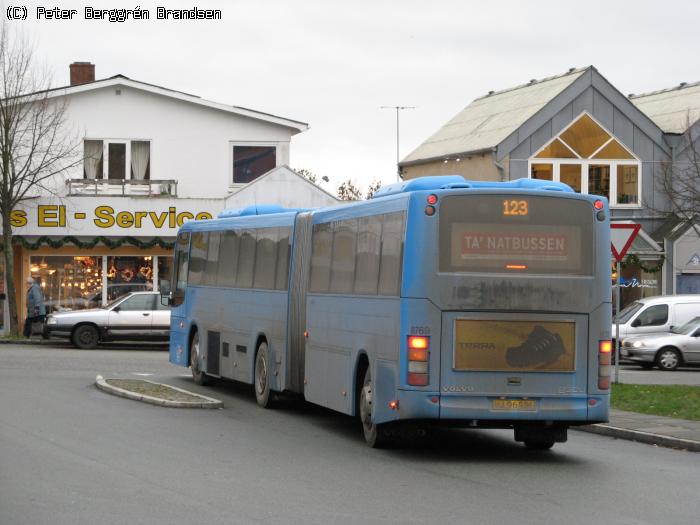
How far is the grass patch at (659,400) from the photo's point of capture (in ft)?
65.4

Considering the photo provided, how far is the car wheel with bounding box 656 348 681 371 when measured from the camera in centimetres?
3431

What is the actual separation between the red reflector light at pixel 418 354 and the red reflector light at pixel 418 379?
0.55 ft

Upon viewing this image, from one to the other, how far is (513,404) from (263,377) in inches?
277

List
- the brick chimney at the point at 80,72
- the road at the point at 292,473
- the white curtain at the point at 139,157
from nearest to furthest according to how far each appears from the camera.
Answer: the road at the point at 292,473 → the white curtain at the point at 139,157 → the brick chimney at the point at 80,72

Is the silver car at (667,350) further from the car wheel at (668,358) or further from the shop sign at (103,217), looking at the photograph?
the shop sign at (103,217)

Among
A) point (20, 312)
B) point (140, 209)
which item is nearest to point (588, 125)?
point (140, 209)

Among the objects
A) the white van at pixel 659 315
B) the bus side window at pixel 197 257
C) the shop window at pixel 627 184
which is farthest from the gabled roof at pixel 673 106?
the bus side window at pixel 197 257

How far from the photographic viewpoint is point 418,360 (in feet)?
46.9

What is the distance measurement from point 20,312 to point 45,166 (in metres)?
5.33

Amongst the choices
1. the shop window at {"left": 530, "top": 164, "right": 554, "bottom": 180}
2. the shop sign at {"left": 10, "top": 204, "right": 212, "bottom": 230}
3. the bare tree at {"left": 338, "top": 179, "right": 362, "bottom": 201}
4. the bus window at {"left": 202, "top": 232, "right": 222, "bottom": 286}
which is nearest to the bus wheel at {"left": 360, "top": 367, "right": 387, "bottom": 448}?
the bus window at {"left": 202, "top": 232, "right": 222, "bottom": 286}

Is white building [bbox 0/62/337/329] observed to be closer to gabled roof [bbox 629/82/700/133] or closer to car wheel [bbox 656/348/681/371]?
car wheel [bbox 656/348/681/371]

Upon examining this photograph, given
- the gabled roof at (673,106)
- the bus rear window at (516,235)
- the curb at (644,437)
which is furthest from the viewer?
the gabled roof at (673,106)

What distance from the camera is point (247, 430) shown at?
17.0 metres

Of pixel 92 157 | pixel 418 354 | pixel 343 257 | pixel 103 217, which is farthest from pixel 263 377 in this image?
pixel 92 157
